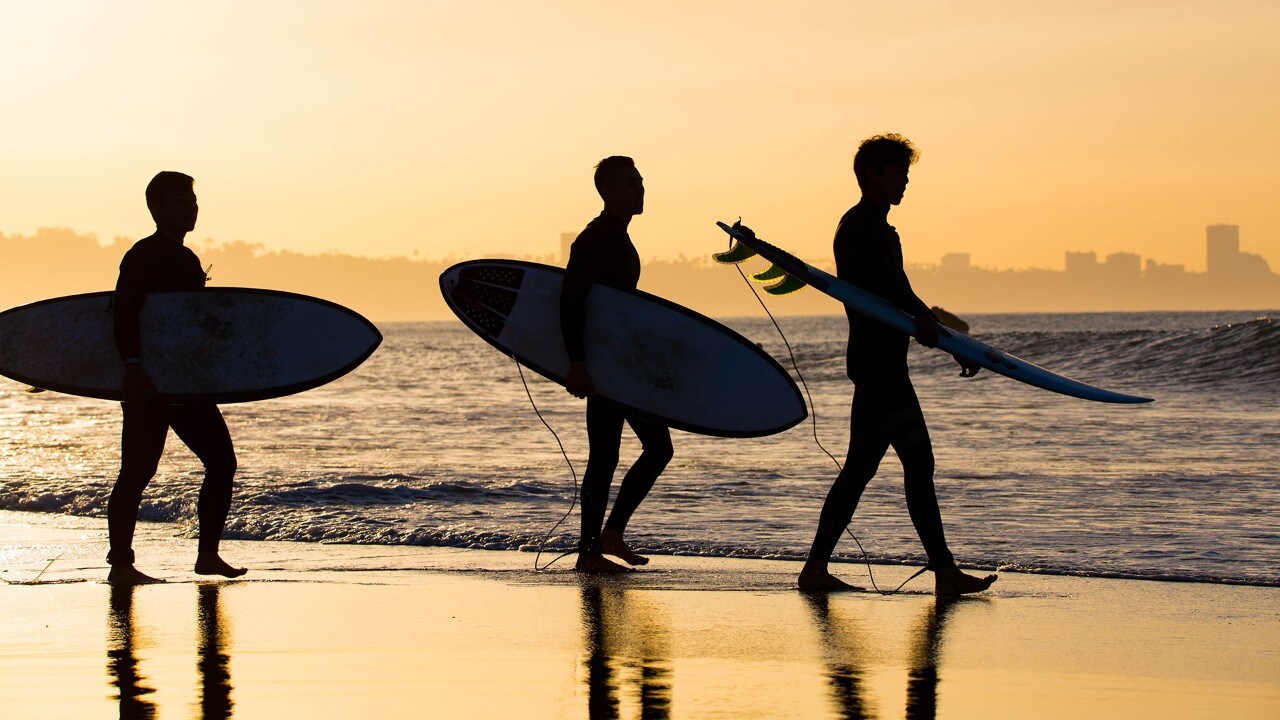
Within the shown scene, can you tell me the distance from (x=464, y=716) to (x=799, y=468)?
23.7 feet

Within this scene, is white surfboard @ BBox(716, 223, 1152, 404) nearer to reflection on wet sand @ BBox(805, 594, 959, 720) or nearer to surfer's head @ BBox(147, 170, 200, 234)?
reflection on wet sand @ BBox(805, 594, 959, 720)

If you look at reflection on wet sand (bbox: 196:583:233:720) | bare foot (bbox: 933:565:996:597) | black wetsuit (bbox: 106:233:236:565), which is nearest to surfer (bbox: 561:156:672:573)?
bare foot (bbox: 933:565:996:597)

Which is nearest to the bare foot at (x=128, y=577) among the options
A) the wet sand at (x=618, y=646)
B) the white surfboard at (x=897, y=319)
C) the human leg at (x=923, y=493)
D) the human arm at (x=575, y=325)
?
the wet sand at (x=618, y=646)

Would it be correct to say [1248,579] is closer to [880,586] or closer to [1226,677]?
[880,586]

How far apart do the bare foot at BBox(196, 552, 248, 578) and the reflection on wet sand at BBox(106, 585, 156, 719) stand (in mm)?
405

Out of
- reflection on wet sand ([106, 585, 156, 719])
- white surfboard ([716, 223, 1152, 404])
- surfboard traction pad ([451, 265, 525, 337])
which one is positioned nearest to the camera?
reflection on wet sand ([106, 585, 156, 719])

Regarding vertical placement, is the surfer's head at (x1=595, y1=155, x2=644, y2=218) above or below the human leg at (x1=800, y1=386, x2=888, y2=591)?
above

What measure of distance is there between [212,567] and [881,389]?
2.77 meters

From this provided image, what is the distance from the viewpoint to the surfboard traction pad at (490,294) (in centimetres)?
612

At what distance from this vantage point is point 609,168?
569 cm

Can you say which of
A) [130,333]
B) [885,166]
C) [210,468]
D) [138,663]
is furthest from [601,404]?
[138,663]

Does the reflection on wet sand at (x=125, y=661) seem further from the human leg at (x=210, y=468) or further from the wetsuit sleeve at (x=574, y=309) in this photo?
the wetsuit sleeve at (x=574, y=309)

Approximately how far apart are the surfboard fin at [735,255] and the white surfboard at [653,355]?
0.92 feet

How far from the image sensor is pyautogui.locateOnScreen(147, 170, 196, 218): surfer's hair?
5477 millimetres
